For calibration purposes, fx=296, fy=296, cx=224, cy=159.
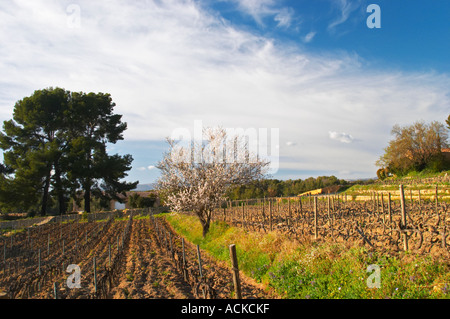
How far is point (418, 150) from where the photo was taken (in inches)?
1687

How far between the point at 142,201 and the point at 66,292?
3829 centimetres

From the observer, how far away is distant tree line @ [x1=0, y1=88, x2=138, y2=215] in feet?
110

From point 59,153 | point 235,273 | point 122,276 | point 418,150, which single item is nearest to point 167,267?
point 122,276

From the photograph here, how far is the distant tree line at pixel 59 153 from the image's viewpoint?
33.7 meters

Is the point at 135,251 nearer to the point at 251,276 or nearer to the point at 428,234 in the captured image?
the point at 251,276

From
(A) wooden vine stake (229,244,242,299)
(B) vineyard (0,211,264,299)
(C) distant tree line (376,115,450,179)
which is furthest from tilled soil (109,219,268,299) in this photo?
(C) distant tree line (376,115,450,179)

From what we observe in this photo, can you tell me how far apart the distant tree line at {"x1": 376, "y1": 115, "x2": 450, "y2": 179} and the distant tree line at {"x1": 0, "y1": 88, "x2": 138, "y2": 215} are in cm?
3860

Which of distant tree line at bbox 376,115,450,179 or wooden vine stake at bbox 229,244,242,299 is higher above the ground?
distant tree line at bbox 376,115,450,179

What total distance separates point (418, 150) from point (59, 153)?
159ft

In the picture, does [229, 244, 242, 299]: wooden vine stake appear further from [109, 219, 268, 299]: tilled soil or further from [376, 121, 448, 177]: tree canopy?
[376, 121, 448, 177]: tree canopy

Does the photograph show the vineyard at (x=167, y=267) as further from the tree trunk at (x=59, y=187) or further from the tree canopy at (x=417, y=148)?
the tree canopy at (x=417, y=148)

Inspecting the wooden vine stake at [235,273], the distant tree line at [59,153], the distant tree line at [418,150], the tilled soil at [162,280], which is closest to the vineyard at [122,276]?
the tilled soil at [162,280]

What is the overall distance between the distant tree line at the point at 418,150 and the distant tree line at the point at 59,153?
38598 millimetres

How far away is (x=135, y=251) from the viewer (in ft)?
45.5
